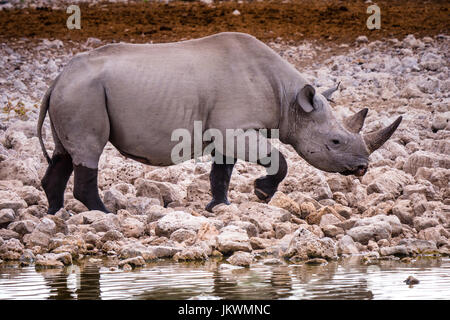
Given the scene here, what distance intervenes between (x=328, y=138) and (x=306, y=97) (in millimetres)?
461

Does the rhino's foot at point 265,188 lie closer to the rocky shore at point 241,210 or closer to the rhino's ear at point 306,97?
the rocky shore at point 241,210

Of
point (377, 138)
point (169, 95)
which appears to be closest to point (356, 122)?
point (377, 138)

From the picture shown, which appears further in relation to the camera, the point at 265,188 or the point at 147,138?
the point at 265,188

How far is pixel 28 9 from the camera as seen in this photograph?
2395 cm

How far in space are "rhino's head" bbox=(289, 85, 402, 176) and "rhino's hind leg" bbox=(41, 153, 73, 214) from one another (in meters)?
→ 2.29

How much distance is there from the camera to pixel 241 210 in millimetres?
9242

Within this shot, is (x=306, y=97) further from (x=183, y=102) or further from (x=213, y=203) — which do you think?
(x=213, y=203)

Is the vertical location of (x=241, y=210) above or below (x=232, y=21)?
below

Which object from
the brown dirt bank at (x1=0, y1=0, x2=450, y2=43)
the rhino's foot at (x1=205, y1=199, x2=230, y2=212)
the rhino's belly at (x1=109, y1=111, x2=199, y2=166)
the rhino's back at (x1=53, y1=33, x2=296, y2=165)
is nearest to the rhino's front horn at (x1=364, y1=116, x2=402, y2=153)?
the rhino's back at (x1=53, y1=33, x2=296, y2=165)

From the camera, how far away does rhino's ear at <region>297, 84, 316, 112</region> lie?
31.2 feet

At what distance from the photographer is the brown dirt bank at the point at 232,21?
21797 mm

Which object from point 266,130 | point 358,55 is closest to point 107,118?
point 266,130

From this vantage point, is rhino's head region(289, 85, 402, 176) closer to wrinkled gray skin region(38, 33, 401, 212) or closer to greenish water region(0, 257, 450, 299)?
wrinkled gray skin region(38, 33, 401, 212)

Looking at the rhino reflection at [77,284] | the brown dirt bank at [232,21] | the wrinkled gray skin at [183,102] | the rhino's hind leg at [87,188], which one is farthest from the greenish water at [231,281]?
the brown dirt bank at [232,21]
